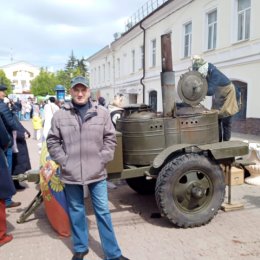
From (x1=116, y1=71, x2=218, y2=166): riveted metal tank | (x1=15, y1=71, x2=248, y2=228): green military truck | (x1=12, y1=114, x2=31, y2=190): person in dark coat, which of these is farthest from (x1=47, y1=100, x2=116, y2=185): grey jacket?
(x1=12, y1=114, x2=31, y2=190): person in dark coat

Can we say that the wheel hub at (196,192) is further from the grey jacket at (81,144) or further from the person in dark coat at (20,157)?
A: the person in dark coat at (20,157)

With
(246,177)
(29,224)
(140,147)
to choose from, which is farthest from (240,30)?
(29,224)

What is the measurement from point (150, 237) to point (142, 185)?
1.64 m

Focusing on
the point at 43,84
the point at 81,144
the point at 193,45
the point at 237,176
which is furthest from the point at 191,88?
the point at 43,84

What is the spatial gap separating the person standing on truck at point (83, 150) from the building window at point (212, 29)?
13827mm

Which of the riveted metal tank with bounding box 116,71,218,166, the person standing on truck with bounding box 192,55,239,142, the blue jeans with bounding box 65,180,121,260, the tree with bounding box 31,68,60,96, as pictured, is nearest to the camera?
the blue jeans with bounding box 65,180,121,260

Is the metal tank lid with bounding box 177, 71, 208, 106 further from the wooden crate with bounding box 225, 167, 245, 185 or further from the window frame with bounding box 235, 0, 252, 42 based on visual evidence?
the window frame with bounding box 235, 0, 252, 42

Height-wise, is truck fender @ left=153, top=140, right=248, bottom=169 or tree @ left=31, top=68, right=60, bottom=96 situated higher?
tree @ left=31, top=68, right=60, bottom=96

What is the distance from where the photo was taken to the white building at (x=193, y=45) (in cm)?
1325

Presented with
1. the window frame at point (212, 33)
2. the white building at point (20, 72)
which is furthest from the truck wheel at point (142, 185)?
the white building at point (20, 72)

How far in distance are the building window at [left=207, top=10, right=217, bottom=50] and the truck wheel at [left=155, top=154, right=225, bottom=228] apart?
12822 millimetres

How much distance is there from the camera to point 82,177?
3180mm

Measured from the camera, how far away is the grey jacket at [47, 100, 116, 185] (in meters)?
3.18

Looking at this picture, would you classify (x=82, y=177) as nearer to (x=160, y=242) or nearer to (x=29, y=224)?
(x=160, y=242)
